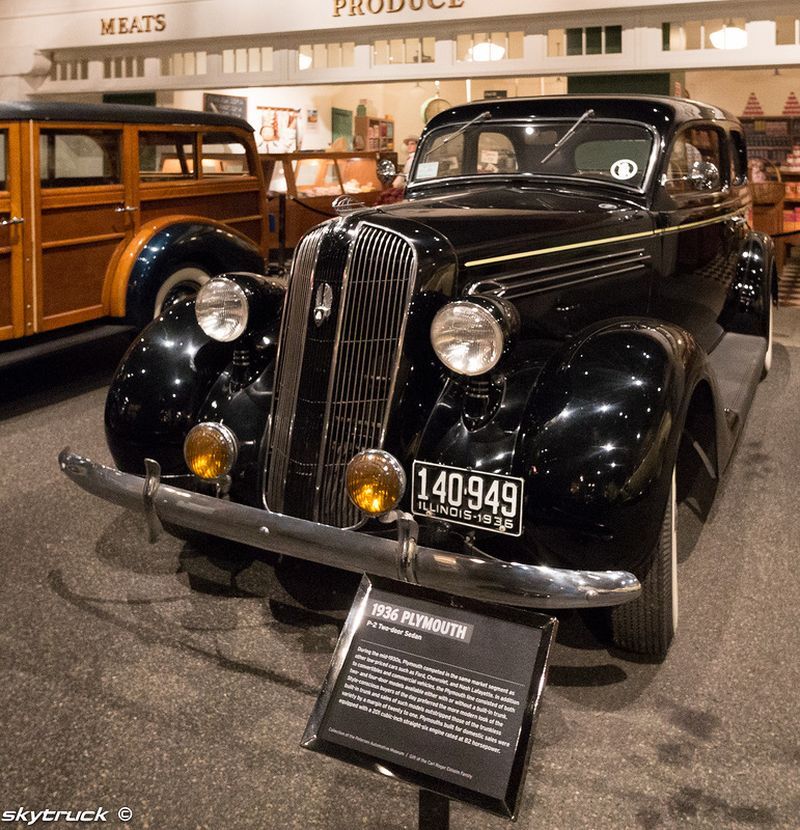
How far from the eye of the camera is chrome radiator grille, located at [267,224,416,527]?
244 cm

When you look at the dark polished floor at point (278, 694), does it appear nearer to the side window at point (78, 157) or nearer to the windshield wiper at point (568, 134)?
the windshield wiper at point (568, 134)

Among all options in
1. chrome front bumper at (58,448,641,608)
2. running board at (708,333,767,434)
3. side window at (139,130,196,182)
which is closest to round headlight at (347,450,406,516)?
chrome front bumper at (58,448,641,608)

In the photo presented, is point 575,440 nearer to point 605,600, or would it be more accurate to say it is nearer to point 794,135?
point 605,600

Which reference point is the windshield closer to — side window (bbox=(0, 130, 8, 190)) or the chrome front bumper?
the chrome front bumper

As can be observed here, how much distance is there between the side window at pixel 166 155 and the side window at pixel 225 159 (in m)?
0.22

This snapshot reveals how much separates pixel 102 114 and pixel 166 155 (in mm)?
801

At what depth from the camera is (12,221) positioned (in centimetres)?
476

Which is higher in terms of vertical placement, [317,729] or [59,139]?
[59,139]

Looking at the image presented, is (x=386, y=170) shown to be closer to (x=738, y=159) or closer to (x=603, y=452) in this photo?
(x=738, y=159)

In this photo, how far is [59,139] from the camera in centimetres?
507

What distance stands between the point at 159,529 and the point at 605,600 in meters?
1.21

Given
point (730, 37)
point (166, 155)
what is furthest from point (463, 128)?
point (730, 37)

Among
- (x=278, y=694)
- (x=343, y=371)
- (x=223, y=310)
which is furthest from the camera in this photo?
(x=223, y=310)

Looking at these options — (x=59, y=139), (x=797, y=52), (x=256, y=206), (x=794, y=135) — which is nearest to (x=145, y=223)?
(x=59, y=139)
